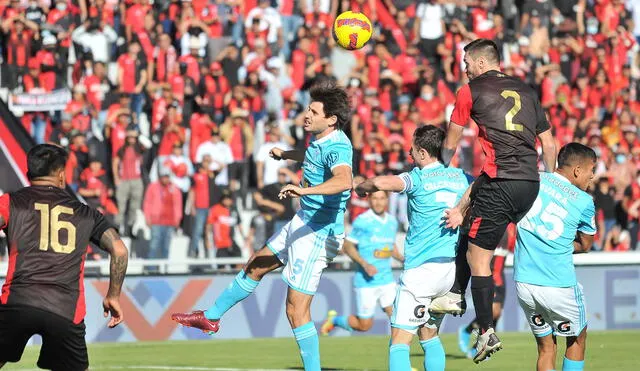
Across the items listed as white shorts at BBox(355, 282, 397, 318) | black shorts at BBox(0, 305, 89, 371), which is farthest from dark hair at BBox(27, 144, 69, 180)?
white shorts at BBox(355, 282, 397, 318)

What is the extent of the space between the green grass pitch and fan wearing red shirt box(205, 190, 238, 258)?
6.70ft

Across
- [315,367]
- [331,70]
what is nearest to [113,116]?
[331,70]

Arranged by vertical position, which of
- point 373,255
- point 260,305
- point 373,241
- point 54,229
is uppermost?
point 54,229

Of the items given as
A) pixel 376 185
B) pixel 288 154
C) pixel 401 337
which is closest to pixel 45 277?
pixel 376 185

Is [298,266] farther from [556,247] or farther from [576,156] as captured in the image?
[576,156]

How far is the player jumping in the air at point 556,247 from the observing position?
1035cm

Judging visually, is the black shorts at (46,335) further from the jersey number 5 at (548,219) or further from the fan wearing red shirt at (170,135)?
the fan wearing red shirt at (170,135)

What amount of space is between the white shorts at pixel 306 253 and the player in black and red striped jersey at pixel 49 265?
2940 mm

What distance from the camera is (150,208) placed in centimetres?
2039

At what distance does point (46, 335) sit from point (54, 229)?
68 cm

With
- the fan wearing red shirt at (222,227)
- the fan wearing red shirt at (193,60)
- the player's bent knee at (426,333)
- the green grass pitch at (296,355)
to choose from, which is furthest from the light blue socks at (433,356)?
the fan wearing red shirt at (193,60)

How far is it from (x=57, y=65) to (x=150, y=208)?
11.5 ft

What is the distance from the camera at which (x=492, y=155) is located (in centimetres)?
1000

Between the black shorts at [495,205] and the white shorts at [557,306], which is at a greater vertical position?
the black shorts at [495,205]
